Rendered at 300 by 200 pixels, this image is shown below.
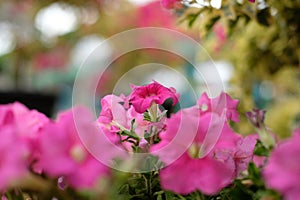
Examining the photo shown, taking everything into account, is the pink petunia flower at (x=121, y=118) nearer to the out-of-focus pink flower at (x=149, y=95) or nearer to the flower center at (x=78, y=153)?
the out-of-focus pink flower at (x=149, y=95)


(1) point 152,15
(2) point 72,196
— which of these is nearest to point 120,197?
(2) point 72,196

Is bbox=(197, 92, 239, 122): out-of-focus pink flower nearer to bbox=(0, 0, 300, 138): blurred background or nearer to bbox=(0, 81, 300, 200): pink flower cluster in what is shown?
bbox=(0, 81, 300, 200): pink flower cluster

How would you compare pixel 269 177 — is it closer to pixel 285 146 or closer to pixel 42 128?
pixel 285 146

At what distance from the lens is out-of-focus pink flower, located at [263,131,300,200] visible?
1.20 ft

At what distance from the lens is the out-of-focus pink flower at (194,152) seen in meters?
0.42

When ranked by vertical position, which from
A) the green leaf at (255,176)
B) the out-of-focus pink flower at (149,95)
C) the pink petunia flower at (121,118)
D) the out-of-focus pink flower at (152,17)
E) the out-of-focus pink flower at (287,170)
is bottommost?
the green leaf at (255,176)

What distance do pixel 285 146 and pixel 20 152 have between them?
7.3 inches

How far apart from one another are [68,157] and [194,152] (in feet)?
0.34

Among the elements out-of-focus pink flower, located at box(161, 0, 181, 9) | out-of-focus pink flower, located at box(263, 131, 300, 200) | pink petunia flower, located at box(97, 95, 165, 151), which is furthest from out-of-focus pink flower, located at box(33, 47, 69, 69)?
out-of-focus pink flower, located at box(263, 131, 300, 200)

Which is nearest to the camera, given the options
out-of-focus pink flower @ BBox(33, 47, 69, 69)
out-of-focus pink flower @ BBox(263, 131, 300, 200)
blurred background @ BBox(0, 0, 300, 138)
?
out-of-focus pink flower @ BBox(263, 131, 300, 200)

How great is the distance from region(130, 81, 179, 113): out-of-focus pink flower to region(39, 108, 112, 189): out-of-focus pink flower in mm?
109

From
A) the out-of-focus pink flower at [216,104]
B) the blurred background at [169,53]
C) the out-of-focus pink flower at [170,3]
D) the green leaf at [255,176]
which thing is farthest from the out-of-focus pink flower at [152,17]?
the green leaf at [255,176]

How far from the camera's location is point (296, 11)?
3.61ft

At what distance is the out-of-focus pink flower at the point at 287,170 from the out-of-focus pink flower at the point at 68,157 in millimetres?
125
